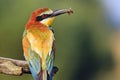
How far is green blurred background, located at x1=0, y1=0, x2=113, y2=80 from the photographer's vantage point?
9211 mm

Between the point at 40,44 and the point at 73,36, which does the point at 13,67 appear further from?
the point at 73,36

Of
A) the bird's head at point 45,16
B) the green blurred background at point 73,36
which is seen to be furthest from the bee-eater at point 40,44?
the green blurred background at point 73,36

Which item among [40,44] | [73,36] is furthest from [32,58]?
[73,36]

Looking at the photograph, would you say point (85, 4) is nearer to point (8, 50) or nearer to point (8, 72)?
point (8, 50)

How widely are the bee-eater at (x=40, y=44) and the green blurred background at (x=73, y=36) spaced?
6172 millimetres

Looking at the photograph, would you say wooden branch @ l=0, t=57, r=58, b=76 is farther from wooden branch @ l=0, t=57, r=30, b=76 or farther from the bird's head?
the bird's head

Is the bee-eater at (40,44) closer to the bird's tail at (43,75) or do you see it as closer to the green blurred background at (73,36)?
the bird's tail at (43,75)

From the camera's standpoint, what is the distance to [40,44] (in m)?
2.06

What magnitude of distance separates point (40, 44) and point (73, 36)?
334 inches

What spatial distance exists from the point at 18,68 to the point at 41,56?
9 centimetres

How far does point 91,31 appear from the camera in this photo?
456 inches

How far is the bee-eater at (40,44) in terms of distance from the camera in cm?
206

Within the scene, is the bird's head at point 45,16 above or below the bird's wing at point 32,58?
above

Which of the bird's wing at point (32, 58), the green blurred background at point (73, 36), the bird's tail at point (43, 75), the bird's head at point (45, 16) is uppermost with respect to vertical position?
the bird's head at point (45, 16)
